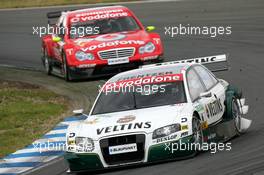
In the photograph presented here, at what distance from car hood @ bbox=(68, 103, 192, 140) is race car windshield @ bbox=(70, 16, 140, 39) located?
914 centimetres

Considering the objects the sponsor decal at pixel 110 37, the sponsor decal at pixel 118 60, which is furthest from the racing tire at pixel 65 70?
the sponsor decal at pixel 118 60

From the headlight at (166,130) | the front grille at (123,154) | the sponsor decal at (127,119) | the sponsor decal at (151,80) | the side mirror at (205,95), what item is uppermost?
the sponsor decal at (151,80)

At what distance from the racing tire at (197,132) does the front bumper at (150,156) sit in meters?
0.13

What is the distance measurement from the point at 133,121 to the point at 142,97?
873 mm

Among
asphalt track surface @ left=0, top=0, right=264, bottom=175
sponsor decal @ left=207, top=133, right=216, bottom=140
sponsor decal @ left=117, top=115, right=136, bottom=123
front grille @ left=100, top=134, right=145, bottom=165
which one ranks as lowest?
asphalt track surface @ left=0, top=0, right=264, bottom=175

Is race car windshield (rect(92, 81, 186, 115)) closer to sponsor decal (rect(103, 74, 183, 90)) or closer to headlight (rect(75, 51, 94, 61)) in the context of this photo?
sponsor decal (rect(103, 74, 183, 90))

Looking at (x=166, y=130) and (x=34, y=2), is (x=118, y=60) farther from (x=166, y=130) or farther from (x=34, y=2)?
(x=34, y=2)

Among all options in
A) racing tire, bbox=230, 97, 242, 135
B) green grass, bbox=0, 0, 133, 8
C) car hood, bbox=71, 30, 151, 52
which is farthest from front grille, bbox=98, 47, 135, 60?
green grass, bbox=0, 0, 133, 8

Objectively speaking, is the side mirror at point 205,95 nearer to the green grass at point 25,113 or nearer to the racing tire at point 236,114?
the racing tire at point 236,114

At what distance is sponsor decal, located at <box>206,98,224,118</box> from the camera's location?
41.4 ft

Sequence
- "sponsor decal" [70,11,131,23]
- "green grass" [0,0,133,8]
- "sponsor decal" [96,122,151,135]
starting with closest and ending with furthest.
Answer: "sponsor decal" [96,122,151,135], "sponsor decal" [70,11,131,23], "green grass" [0,0,133,8]

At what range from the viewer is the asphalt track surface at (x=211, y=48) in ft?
37.1

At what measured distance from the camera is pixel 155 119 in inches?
463

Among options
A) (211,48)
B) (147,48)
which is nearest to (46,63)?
(147,48)
